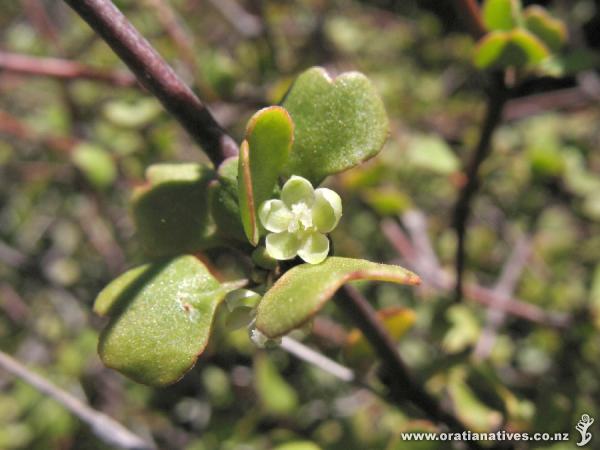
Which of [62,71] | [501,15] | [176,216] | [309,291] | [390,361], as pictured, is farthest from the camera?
[62,71]

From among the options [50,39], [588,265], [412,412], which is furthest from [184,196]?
[588,265]

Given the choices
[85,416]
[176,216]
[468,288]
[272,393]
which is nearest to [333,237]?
[468,288]

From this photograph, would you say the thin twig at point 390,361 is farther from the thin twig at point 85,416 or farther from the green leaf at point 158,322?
the thin twig at point 85,416

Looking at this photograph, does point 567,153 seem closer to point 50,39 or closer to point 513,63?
point 513,63

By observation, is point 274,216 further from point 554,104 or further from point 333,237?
point 554,104

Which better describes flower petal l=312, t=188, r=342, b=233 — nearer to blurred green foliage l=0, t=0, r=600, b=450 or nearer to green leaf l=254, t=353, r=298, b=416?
blurred green foliage l=0, t=0, r=600, b=450


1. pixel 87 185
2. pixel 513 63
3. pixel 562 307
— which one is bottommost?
pixel 562 307

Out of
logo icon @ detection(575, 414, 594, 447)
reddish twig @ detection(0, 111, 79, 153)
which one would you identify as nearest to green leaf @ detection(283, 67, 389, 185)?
logo icon @ detection(575, 414, 594, 447)
